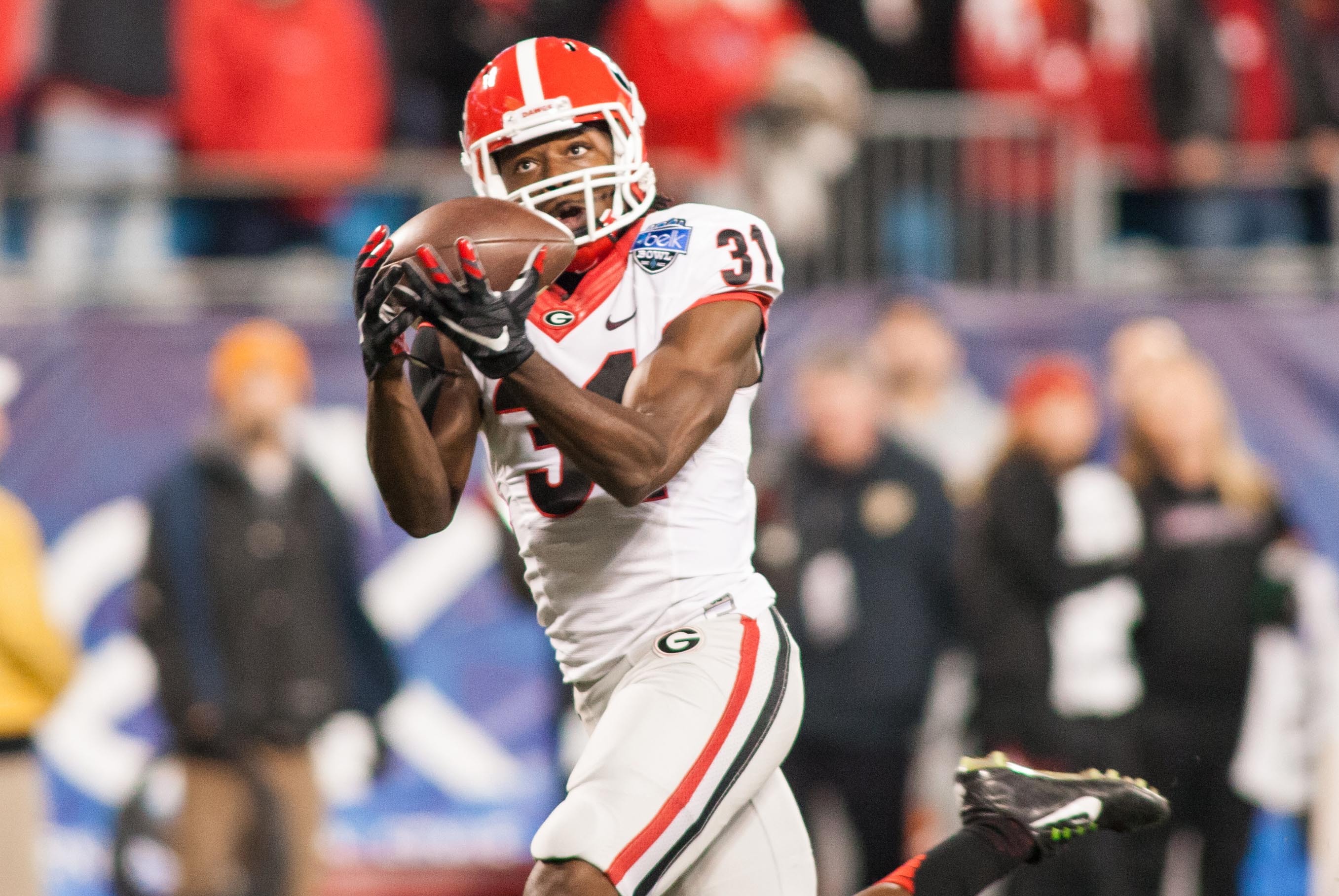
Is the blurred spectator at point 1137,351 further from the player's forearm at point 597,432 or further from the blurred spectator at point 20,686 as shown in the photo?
the player's forearm at point 597,432

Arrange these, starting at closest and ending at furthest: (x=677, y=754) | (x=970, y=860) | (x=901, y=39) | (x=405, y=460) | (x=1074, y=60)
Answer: (x=677, y=754) → (x=405, y=460) → (x=970, y=860) → (x=1074, y=60) → (x=901, y=39)

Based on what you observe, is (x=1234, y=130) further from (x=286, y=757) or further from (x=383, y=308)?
(x=383, y=308)

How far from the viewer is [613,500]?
367cm

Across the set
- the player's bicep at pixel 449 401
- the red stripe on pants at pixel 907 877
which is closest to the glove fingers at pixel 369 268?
the player's bicep at pixel 449 401

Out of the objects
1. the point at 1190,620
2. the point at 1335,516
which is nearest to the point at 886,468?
the point at 1190,620

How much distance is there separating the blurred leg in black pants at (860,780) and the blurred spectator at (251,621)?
152 centimetres

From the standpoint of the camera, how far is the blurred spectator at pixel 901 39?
8.81m

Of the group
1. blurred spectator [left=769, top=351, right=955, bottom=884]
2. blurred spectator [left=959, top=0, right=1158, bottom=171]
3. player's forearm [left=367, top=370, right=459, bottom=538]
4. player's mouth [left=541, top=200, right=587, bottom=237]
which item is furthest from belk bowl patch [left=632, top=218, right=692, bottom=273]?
blurred spectator [left=959, top=0, right=1158, bottom=171]

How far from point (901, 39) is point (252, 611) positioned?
4.07 m

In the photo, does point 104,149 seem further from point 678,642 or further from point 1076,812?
point 1076,812

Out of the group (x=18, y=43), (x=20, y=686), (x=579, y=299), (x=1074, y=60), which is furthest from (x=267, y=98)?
(x=579, y=299)

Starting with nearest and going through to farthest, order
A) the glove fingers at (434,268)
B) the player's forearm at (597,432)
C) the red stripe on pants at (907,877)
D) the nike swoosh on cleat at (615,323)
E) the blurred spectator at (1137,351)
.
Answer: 1. the glove fingers at (434,268)
2. the player's forearm at (597,432)
3. the nike swoosh on cleat at (615,323)
4. the red stripe on pants at (907,877)
5. the blurred spectator at (1137,351)

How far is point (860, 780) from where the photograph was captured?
6.75 meters

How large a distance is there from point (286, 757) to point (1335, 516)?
160 inches
